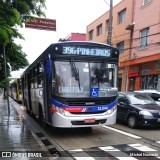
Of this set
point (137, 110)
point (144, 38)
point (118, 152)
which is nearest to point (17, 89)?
point (144, 38)

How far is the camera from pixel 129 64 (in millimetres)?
27891

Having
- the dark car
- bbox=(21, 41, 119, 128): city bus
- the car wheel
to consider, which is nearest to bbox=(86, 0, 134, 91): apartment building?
the dark car

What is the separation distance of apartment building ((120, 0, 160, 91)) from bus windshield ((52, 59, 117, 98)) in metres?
14.6

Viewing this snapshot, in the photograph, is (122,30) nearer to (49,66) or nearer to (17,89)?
(17,89)

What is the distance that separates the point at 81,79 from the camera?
30.2ft

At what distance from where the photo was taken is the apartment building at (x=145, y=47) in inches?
936

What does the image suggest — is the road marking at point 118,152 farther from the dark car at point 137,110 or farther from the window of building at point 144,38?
the window of building at point 144,38

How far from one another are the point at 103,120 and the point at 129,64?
19.1 meters

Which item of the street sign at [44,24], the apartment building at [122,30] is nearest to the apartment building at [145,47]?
the apartment building at [122,30]

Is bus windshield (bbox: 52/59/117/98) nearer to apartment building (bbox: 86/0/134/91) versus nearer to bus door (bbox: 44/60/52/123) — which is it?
bus door (bbox: 44/60/52/123)

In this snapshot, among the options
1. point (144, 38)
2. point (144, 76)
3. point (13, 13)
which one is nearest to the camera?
point (13, 13)

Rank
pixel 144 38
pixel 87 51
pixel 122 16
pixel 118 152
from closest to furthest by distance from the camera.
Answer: pixel 118 152, pixel 87 51, pixel 144 38, pixel 122 16

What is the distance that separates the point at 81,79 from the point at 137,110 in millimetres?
3547

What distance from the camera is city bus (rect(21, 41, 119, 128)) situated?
9.02 meters
